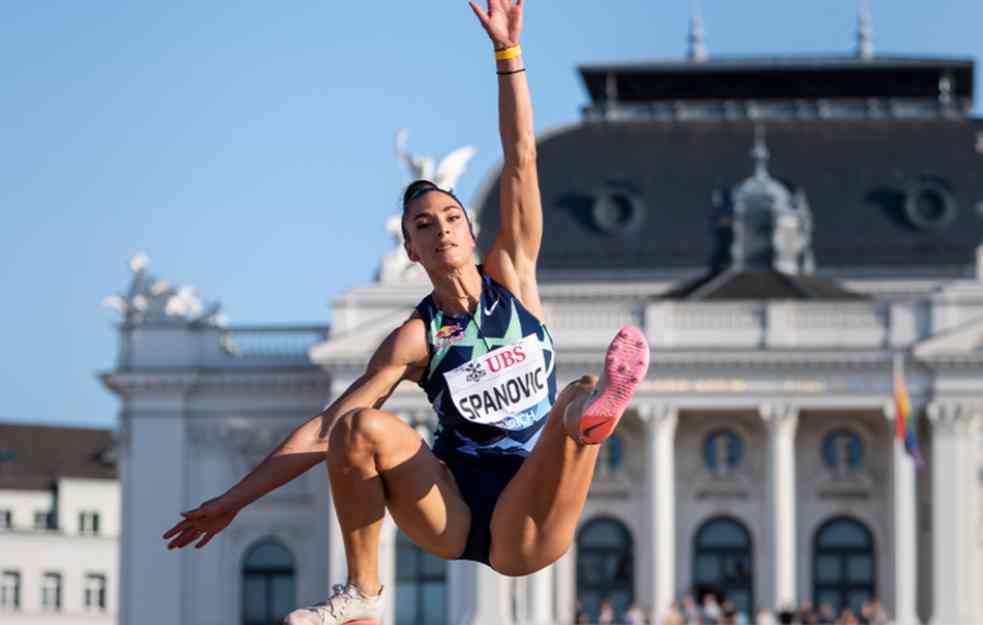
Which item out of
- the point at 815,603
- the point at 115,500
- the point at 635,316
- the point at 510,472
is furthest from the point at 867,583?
the point at 510,472

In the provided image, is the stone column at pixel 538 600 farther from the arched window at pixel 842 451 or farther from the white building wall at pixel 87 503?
the white building wall at pixel 87 503

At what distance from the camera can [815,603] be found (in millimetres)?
76000

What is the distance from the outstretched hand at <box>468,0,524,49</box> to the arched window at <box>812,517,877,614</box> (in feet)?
213

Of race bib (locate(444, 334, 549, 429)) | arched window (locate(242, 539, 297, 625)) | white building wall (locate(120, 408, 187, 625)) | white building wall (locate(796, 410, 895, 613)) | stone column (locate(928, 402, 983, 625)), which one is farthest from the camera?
arched window (locate(242, 539, 297, 625))

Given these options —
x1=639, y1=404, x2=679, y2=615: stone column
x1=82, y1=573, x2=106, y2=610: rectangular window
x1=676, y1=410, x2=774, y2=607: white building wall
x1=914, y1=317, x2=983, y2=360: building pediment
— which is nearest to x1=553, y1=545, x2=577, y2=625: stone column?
x1=639, y1=404, x2=679, y2=615: stone column

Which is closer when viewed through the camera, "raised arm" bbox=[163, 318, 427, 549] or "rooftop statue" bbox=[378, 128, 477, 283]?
"raised arm" bbox=[163, 318, 427, 549]

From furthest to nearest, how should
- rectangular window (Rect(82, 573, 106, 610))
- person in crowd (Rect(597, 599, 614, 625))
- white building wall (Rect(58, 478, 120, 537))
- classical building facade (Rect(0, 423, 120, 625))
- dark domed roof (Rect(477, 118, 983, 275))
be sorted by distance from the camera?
white building wall (Rect(58, 478, 120, 537)) → rectangular window (Rect(82, 573, 106, 610)) → classical building facade (Rect(0, 423, 120, 625)) → dark domed roof (Rect(477, 118, 983, 275)) → person in crowd (Rect(597, 599, 614, 625))

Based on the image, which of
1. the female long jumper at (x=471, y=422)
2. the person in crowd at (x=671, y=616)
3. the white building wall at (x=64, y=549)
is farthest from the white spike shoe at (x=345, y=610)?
the white building wall at (x=64, y=549)

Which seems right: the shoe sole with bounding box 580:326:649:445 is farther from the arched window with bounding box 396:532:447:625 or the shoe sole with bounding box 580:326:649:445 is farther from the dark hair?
the arched window with bounding box 396:532:447:625

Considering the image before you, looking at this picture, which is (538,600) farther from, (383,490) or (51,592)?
(383,490)

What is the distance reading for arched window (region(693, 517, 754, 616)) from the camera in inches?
3036

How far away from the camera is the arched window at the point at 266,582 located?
80.0 meters

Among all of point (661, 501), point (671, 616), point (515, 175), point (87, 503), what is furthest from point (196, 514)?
point (87, 503)

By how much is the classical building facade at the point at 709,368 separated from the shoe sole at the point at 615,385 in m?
63.2
